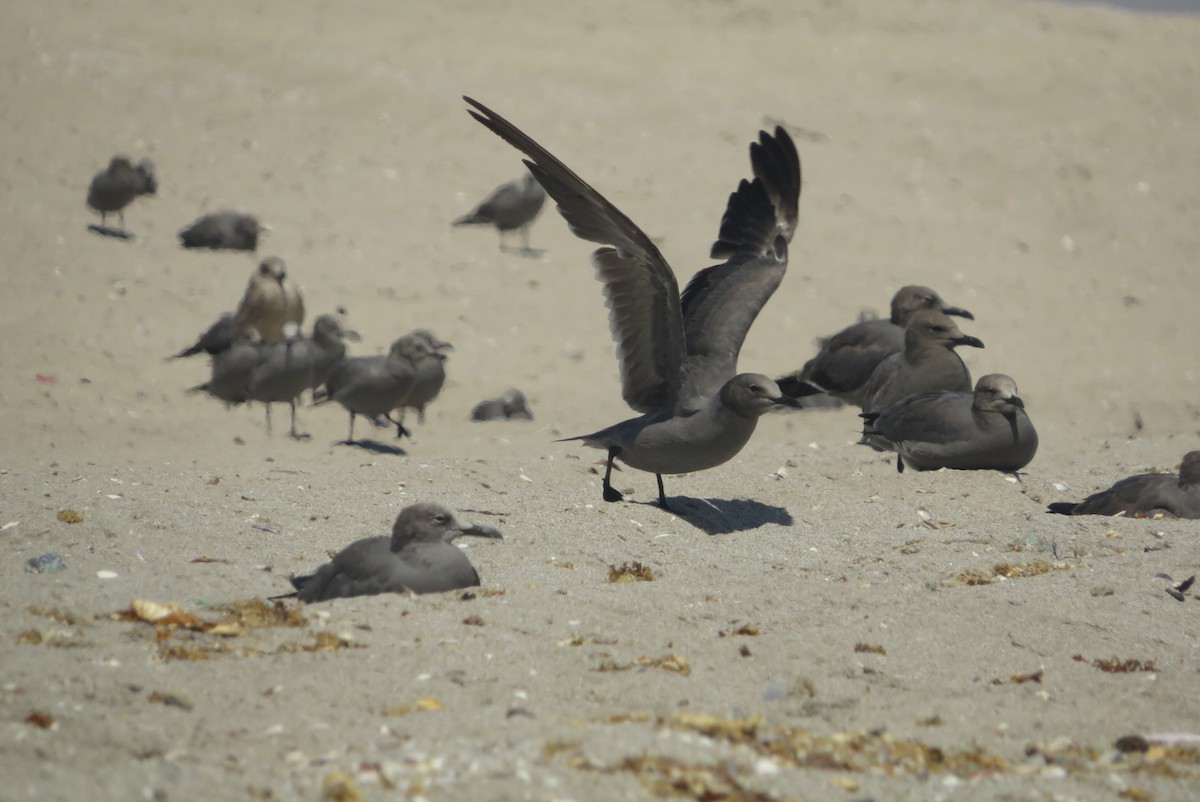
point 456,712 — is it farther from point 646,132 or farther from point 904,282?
point 646,132

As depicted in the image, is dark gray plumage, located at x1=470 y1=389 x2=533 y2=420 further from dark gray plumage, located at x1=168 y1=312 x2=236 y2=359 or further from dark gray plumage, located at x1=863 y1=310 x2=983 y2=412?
dark gray plumage, located at x1=863 y1=310 x2=983 y2=412

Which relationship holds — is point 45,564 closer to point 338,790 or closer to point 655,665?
point 655,665

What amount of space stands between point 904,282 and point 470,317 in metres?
5.30

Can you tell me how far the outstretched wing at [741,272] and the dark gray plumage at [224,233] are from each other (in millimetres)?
7725

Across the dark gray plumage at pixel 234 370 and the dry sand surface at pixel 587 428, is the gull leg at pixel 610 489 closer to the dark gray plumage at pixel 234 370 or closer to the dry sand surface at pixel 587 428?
the dry sand surface at pixel 587 428

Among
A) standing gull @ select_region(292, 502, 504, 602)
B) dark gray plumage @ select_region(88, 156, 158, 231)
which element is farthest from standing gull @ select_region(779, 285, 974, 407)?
dark gray plumage @ select_region(88, 156, 158, 231)

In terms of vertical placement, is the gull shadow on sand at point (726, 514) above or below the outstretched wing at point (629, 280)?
below

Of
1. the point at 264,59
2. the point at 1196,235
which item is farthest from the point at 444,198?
the point at 1196,235

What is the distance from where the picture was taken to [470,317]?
15.1 meters

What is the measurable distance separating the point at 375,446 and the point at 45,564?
185 inches

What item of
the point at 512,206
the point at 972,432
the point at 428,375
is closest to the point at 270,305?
the point at 428,375

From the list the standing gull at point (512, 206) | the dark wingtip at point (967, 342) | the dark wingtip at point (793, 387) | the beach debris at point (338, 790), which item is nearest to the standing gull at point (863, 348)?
the dark wingtip at point (967, 342)

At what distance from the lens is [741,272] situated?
8.73m

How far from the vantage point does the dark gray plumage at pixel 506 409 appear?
39.1ft
